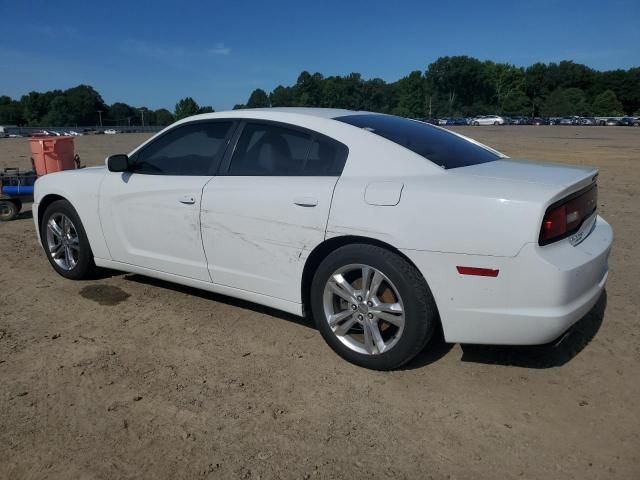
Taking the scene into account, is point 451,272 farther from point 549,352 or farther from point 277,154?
point 277,154

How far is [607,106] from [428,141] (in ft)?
397

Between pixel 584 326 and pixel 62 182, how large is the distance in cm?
447

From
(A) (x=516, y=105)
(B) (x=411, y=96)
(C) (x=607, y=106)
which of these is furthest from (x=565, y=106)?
(B) (x=411, y=96)

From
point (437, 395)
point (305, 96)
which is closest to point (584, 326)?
point (437, 395)

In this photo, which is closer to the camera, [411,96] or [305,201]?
[305,201]

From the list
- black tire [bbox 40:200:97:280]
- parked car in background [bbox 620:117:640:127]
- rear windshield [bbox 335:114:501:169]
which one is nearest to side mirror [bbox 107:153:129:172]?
black tire [bbox 40:200:97:280]

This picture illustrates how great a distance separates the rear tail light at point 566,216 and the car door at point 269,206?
3.97 ft

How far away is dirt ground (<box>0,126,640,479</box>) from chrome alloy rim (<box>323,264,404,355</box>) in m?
0.21

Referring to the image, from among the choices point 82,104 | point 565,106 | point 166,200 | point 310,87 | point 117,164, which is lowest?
point 166,200

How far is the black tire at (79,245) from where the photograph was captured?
15.0 feet

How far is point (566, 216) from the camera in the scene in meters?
2.79

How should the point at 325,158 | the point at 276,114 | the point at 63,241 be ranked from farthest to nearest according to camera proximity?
the point at 63,241, the point at 276,114, the point at 325,158

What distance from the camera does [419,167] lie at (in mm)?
3051

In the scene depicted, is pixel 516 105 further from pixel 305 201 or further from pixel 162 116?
pixel 305 201
